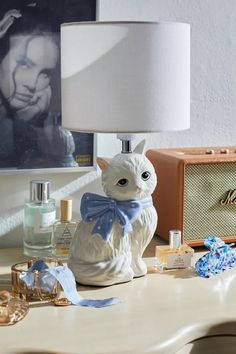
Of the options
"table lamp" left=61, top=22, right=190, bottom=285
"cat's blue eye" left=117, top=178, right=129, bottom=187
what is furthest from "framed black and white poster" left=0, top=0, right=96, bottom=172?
"cat's blue eye" left=117, top=178, right=129, bottom=187

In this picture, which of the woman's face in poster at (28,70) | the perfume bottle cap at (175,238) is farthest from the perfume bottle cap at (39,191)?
the perfume bottle cap at (175,238)

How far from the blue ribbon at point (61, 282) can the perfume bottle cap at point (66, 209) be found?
0.80ft

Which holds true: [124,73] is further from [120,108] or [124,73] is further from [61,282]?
[61,282]

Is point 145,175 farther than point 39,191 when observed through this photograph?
No

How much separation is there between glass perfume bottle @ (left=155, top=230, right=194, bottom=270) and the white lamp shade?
0.23m

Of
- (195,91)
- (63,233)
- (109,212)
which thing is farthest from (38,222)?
(195,91)

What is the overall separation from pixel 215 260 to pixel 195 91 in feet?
1.50

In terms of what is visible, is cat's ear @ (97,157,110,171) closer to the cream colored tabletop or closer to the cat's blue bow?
the cat's blue bow

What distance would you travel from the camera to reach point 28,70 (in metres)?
1.37

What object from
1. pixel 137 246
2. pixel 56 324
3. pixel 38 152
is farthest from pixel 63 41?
pixel 56 324

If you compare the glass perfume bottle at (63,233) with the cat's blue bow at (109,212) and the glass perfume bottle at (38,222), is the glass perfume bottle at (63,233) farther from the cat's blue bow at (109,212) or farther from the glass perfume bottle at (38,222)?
the cat's blue bow at (109,212)

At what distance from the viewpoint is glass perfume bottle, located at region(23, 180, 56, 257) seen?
1365 millimetres

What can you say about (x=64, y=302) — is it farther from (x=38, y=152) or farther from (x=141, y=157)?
(x=38, y=152)

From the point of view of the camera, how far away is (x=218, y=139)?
1.63 metres
